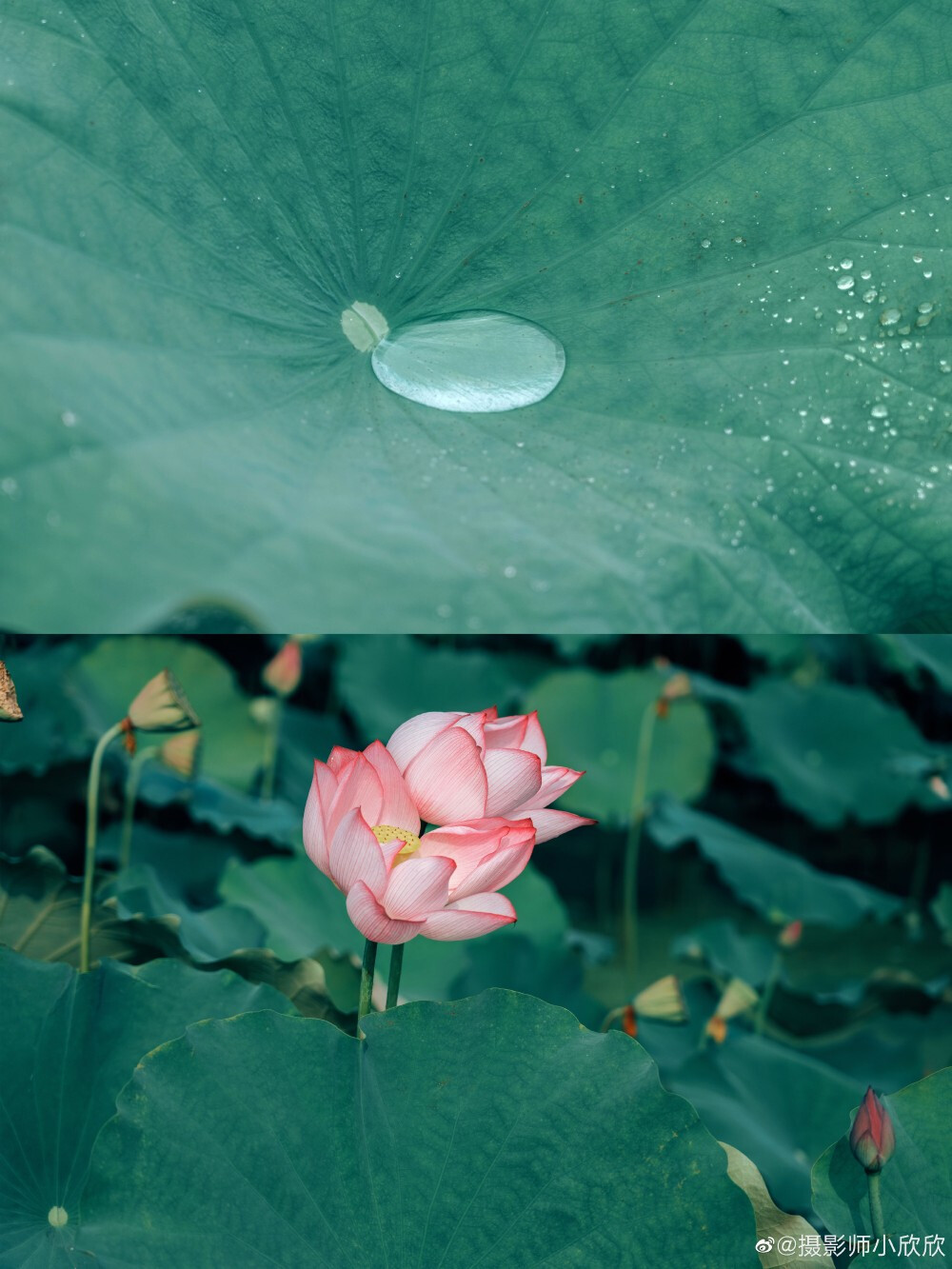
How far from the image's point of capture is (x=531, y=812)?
478 millimetres

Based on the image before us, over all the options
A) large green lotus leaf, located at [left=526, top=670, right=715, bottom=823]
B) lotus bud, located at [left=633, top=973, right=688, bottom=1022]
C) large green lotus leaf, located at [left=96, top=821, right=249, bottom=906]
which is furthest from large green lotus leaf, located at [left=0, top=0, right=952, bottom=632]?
large green lotus leaf, located at [left=526, top=670, right=715, bottom=823]

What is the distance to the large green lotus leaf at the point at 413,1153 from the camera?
1.44ft

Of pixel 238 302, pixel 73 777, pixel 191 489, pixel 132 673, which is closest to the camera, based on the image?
pixel 191 489

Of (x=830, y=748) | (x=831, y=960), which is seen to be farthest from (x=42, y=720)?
(x=830, y=748)

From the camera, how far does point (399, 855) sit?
0.46 metres

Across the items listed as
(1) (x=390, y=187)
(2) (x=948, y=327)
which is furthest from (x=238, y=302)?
(2) (x=948, y=327)

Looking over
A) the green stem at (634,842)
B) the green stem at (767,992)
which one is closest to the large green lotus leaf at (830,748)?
the green stem at (634,842)

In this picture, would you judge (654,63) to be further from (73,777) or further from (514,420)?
(73,777)

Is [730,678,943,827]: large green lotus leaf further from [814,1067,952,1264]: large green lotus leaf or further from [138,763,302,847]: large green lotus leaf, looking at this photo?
[814,1067,952,1264]: large green lotus leaf

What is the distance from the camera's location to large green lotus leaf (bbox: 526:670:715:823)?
1565 millimetres

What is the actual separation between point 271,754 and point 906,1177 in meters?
0.94

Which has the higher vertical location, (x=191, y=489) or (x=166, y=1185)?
(x=191, y=489)

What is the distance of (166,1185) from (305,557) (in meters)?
0.28

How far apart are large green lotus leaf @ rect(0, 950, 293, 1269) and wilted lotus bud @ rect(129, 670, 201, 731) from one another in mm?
135
